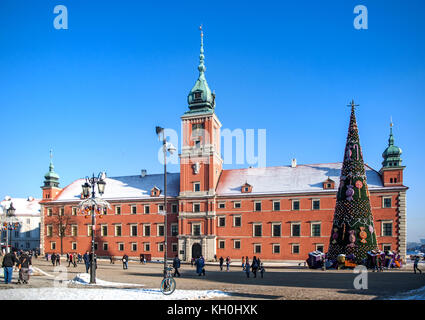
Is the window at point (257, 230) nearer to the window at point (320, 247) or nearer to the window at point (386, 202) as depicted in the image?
the window at point (320, 247)

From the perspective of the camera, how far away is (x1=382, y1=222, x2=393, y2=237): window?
44406 millimetres

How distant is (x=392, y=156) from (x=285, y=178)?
1364cm

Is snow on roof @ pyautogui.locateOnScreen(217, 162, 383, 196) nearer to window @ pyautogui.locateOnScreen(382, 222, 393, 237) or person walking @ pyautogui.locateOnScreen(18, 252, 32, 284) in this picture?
window @ pyautogui.locateOnScreen(382, 222, 393, 237)

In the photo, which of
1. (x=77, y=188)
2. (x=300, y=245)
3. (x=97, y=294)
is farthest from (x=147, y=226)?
(x=97, y=294)

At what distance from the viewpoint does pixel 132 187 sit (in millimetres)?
58969

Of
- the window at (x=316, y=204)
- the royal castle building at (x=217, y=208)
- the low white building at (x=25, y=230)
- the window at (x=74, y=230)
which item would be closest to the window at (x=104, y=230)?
the royal castle building at (x=217, y=208)

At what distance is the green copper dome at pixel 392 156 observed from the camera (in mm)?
45744

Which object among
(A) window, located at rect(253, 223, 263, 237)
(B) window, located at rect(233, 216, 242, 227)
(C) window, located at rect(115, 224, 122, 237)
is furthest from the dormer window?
(C) window, located at rect(115, 224, 122, 237)

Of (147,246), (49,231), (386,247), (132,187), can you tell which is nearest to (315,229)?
(386,247)

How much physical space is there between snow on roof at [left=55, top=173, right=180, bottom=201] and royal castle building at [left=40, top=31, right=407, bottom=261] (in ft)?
0.60

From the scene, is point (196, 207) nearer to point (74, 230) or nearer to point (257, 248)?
point (257, 248)

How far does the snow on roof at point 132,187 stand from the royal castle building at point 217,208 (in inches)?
7.2

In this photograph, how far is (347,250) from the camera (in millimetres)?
30953
